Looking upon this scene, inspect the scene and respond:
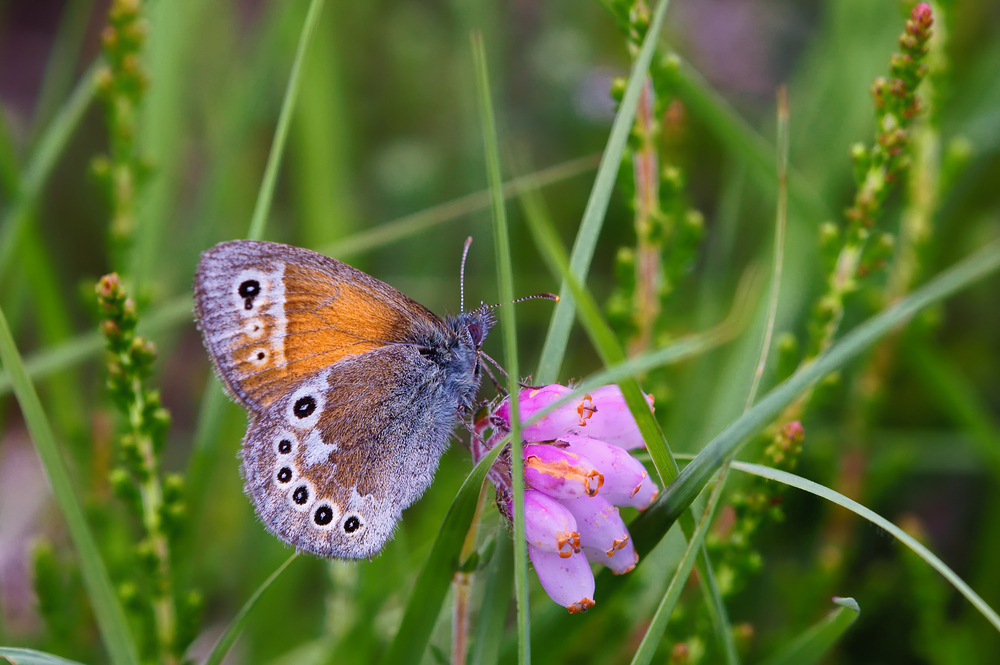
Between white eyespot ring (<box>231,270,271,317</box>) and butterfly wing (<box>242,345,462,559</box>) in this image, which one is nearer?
butterfly wing (<box>242,345,462,559</box>)

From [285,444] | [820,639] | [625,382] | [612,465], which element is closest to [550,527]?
[612,465]

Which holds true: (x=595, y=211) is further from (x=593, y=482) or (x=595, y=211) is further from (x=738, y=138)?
(x=738, y=138)

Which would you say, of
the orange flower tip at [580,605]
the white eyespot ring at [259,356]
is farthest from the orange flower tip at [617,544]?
the white eyespot ring at [259,356]

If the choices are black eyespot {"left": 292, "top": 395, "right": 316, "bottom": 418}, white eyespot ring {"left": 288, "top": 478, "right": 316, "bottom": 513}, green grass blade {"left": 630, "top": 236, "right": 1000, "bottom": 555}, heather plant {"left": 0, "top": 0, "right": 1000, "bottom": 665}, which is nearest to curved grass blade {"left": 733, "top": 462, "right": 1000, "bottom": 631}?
heather plant {"left": 0, "top": 0, "right": 1000, "bottom": 665}

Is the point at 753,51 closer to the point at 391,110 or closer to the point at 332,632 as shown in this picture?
the point at 391,110

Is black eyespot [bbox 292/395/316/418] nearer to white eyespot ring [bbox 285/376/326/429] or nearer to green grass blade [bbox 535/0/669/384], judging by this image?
white eyespot ring [bbox 285/376/326/429]

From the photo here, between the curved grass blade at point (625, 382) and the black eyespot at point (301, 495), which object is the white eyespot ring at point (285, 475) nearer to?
the black eyespot at point (301, 495)

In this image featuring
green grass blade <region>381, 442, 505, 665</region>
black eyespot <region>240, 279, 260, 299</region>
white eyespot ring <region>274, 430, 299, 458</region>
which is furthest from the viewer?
black eyespot <region>240, 279, 260, 299</region>

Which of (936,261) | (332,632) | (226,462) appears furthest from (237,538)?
(936,261)
